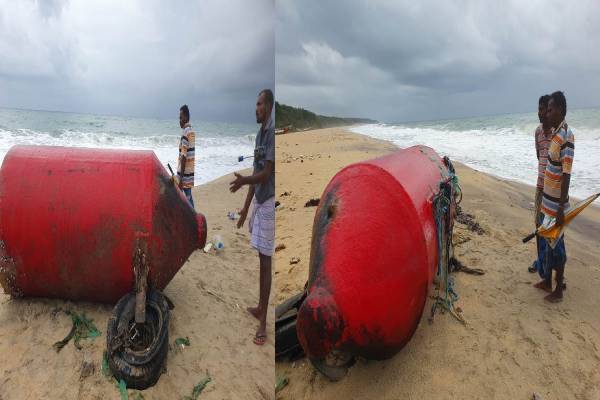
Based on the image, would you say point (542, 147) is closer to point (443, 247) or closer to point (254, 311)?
point (443, 247)

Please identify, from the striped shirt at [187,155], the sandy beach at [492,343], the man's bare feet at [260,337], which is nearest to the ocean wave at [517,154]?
the sandy beach at [492,343]

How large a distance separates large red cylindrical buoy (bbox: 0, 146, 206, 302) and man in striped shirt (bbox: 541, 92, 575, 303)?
325 centimetres

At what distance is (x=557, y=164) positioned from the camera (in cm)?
365

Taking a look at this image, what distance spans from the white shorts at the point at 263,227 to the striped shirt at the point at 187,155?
2.42m

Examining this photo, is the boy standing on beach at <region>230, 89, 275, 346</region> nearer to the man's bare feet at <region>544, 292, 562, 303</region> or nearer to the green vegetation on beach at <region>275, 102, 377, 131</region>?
the man's bare feet at <region>544, 292, 562, 303</region>

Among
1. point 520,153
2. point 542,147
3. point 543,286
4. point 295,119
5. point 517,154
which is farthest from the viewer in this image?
point 295,119

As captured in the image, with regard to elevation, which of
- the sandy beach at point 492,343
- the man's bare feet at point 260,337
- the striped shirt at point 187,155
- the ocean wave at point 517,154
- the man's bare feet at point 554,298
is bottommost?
the man's bare feet at point 260,337

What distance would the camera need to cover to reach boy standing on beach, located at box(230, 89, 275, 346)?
9.35 feet

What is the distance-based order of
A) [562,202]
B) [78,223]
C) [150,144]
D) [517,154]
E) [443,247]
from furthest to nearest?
1. [150,144]
2. [517,154]
3. [562,202]
4. [443,247]
5. [78,223]

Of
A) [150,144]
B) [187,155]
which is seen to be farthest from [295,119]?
[187,155]

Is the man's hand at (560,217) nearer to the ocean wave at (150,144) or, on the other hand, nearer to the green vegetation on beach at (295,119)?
the ocean wave at (150,144)

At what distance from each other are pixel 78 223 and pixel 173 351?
117cm

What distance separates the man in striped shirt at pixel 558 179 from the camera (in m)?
3.52

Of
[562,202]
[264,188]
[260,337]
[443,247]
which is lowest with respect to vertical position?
[260,337]
